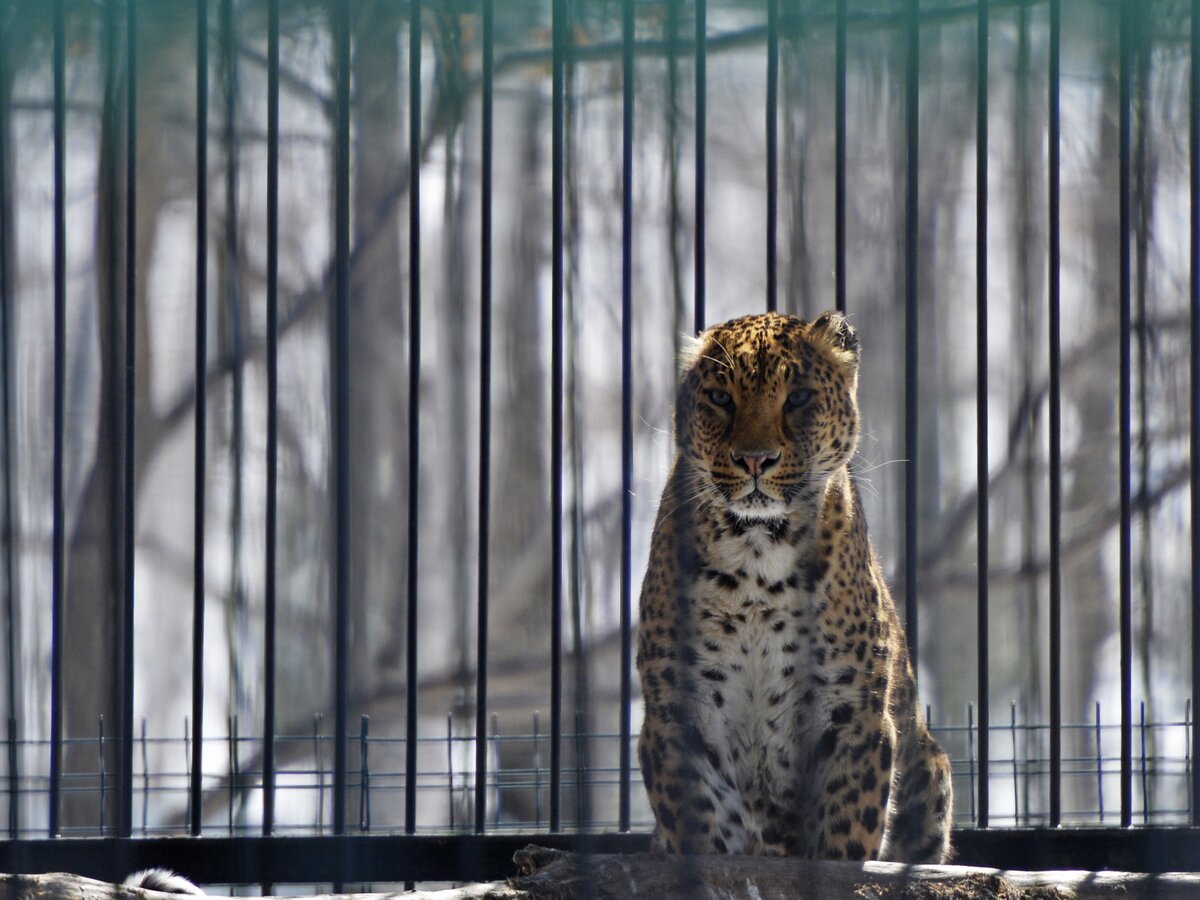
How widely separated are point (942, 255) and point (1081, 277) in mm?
831

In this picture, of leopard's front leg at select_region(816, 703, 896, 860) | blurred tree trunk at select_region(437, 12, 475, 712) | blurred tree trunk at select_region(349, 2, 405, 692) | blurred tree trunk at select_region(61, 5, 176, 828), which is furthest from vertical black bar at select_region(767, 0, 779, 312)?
blurred tree trunk at select_region(349, 2, 405, 692)

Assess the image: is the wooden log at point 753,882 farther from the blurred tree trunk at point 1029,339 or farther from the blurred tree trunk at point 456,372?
the blurred tree trunk at point 456,372

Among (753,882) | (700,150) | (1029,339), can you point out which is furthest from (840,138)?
(1029,339)

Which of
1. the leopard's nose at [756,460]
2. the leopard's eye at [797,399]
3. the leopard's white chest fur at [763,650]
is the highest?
the leopard's eye at [797,399]

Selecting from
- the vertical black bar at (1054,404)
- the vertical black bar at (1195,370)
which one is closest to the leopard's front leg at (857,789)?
the vertical black bar at (1054,404)

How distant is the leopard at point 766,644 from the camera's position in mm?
2883

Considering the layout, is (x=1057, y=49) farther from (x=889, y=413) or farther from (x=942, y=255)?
(x=942, y=255)

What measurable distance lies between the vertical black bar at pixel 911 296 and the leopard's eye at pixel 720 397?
367 mm

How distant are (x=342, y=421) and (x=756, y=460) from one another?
32.6 inches

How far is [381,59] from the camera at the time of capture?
6.50 meters

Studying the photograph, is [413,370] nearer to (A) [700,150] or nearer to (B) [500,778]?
(A) [700,150]

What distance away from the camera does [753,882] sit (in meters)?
2.20

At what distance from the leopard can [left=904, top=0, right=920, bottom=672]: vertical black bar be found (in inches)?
4.5

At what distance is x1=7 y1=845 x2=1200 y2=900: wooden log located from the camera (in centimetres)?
204
